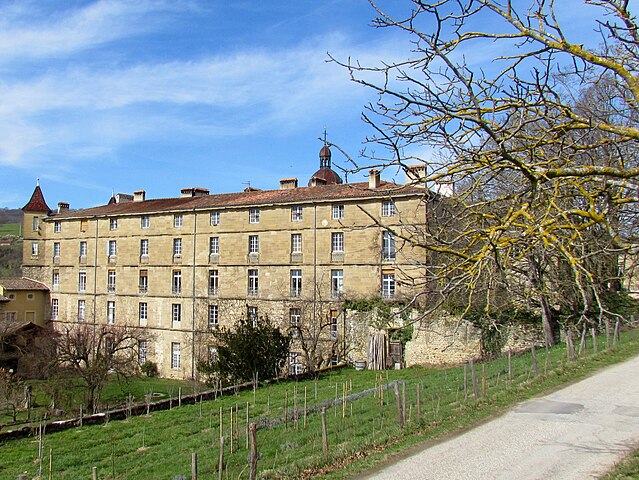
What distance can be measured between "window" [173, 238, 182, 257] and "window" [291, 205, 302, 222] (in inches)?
345

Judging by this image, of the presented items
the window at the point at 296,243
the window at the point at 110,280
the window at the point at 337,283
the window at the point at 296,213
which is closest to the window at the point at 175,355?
the window at the point at 110,280

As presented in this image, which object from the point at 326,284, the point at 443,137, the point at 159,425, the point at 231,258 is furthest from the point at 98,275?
the point at 443,137

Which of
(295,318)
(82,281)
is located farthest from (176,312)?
(82,281)

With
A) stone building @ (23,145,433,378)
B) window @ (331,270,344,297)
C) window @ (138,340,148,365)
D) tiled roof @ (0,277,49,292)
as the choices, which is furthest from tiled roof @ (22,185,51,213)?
window @ (331,270,344,297)

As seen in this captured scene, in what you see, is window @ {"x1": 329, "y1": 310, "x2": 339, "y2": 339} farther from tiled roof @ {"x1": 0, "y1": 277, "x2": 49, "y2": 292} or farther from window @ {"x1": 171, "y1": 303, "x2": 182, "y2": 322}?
tiled roof @ {"x1": 0, "y1": 277, "x2": 49, "y2": 292}

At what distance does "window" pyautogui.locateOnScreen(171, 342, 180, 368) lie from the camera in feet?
124

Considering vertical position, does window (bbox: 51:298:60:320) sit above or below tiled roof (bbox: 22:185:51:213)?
below

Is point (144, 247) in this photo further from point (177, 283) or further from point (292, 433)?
point (292, 433)

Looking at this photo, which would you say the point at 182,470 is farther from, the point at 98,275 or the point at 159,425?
the point at 98,275

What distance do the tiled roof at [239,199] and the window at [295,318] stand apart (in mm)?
6384

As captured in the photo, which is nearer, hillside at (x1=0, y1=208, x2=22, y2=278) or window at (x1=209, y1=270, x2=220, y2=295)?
window at (x1=209, y1=270, x2=220, y2=295)

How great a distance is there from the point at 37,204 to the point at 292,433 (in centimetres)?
4093

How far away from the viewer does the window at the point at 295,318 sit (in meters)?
33.7

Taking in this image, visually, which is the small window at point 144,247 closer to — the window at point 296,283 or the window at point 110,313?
the window at point 110,313
